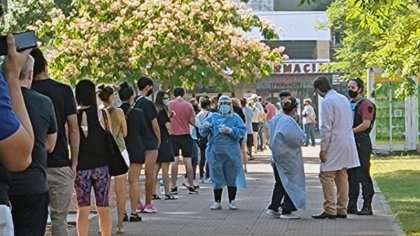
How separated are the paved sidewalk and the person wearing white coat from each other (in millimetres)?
296

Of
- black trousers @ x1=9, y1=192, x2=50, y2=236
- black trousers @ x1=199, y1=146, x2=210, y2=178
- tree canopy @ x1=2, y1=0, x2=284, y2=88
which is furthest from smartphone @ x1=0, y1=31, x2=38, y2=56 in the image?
tree canopy @ x1=2, y1=0, x2=284, y2=88

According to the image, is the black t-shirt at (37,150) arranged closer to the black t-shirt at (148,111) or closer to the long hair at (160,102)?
the black t-shirt at (148,111)

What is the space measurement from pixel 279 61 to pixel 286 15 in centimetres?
3017

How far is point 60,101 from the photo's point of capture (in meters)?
8.95

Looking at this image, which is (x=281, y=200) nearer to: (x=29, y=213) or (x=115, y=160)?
(x=115, y=160)

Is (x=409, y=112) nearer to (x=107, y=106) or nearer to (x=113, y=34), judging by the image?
(x=113, y=34)

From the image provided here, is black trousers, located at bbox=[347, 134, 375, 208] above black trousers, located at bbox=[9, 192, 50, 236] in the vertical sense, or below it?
below

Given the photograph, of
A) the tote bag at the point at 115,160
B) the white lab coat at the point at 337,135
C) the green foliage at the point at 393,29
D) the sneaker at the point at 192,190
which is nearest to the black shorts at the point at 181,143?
the sneaker at the point at 192,190

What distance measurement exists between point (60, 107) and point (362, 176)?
682 centimetres

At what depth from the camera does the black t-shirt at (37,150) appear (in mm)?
6535

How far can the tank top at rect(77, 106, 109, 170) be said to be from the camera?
424 inches

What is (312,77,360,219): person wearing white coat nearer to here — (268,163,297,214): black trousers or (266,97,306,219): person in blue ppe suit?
(266,97,306,219): person in blue ppe suit

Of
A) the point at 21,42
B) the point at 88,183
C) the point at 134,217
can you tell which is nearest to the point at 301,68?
the point at 134,217

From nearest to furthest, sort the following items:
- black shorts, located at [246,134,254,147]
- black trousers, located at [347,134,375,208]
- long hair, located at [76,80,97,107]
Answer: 1. long hair, located at [76,80,97,107]
2. black trousers, located at [347,134,375,208]
3. black shorts, located at [246,134,254,147]
